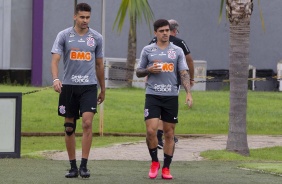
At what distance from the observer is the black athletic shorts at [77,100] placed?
A: 1205 centimetres

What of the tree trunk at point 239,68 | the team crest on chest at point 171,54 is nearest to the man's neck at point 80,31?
the team crest on chest at point 171,54

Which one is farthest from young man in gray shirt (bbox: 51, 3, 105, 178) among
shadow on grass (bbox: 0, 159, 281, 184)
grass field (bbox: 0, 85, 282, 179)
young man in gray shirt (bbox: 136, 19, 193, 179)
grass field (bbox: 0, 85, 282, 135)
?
grass field (bbox: 0, 85, 282, 135)

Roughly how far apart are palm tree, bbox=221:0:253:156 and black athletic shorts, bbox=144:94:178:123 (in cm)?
463

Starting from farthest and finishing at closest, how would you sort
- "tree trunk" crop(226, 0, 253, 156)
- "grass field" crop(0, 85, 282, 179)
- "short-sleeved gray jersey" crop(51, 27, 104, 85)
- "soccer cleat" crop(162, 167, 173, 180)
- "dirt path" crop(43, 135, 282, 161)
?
"grass field" crop(0, 85, 282, 179) < "tree trunk" crop(226, 0, 253, 156) < "dirt path" crop(43, 135, 282, 161) < "soccer cleat" crop(162, 167, 173, 180) < "short-sleeved gray jersey" crop(51, 27, 104, 85)

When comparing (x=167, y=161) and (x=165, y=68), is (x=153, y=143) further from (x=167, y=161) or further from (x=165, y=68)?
(x=165, y=68)

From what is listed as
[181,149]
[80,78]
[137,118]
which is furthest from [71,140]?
[137,118]

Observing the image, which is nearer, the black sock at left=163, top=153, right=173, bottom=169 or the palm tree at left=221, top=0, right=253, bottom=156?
the black sock at left=163, top=153, right=173, bottom=169

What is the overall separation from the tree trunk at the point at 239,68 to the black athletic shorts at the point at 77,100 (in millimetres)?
5144

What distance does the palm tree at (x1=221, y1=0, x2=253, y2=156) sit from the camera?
1686 centimetres

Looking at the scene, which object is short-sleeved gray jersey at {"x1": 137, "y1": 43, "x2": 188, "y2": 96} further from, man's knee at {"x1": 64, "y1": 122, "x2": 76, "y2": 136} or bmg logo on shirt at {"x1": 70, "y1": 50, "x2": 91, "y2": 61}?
man's knee at {"x1": 64, "y1": 122, "x2": 76, "y2": 136}

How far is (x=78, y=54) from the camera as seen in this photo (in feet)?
39.3

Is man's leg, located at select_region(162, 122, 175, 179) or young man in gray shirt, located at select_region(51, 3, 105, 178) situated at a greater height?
young man in gray shirt, located at select_region(51, 3, 105, 178)

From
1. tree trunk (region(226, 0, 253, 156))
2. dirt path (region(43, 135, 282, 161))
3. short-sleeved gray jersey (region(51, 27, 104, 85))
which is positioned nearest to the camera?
short-sleeved gray jersey (region(51, 27, 104, 85))

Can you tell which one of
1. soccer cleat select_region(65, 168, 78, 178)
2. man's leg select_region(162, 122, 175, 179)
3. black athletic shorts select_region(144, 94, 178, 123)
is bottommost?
soccer cleat select_region(65, 168, 78, 178)
